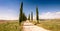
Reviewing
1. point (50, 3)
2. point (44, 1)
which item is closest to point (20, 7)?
point (44, 1)

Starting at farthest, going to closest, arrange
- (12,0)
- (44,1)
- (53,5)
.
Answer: (53,5) → (44,1) → (12,0)

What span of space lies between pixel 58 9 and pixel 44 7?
1.16 m

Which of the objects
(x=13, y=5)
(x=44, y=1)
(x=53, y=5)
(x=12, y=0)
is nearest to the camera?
(x=12, y=0)

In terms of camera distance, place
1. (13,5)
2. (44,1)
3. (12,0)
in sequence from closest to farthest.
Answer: (12,0), (13,5), (44,1)

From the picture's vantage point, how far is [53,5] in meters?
10.1

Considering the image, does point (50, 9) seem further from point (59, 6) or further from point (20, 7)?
point (20, 7)

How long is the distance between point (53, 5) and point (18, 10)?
3270mm

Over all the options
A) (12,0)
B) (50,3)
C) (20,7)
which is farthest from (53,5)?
(12,0)

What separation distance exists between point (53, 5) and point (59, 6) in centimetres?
68

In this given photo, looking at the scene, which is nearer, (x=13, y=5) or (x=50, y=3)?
(x=13, y=5)

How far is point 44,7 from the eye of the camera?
34.5 feet

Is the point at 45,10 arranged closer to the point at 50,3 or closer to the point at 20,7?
the point at 50,3

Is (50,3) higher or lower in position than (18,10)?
higher

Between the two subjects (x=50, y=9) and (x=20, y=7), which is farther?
(x=50, y=9)
